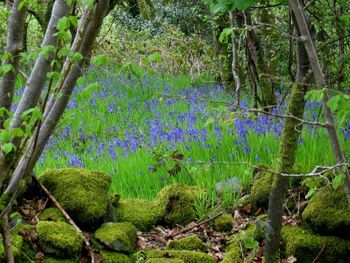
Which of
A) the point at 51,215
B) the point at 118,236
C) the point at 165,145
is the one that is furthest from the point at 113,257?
the point at 165,145

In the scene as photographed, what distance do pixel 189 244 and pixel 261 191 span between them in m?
0.75

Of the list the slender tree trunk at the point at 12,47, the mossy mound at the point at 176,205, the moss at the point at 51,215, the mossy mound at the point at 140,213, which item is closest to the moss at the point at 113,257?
the moss at the point at 51,215

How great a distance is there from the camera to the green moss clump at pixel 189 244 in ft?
12.6

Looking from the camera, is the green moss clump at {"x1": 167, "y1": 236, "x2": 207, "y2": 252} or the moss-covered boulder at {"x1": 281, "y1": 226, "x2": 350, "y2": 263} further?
the green moss clump at {"x1": 167, "y1": 236, "x2": 207, "y2": 252}

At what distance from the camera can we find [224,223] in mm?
4215

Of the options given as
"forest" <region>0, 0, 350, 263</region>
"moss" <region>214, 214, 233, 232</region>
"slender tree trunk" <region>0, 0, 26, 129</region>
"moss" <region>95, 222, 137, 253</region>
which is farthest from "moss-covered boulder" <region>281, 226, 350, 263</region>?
"slender tree trunk" <region>0, 0, 26, 129</region>

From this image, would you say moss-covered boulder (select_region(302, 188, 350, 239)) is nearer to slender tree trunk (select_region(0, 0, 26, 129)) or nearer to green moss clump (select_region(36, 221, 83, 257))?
green moss clump (select_region(36, 221, 83, 257))

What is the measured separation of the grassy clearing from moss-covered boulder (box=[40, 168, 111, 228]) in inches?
17.2

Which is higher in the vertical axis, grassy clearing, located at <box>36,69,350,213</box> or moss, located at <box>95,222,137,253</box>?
grassy clearing, located at <box>36,69,350,213</box>

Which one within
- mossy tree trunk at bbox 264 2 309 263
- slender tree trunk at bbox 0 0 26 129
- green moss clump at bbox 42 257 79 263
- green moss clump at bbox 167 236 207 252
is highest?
slender tree trunk at bbox 0 0 26 129

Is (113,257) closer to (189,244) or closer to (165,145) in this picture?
(189,244)

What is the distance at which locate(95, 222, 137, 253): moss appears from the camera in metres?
3.62

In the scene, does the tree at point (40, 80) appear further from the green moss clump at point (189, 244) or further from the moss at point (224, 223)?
the moss at point (224, 223)

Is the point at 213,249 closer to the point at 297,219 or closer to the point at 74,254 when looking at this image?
the point at 297,219
